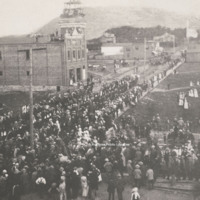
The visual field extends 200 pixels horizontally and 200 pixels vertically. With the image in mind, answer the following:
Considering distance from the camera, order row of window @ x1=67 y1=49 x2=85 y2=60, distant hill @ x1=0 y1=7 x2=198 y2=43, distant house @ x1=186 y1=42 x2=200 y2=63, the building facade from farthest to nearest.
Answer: the building facade, distant house @ x1=186 y1=42 x2=200 y2=63, row of window @ x1=67 y1=49 x2=85 y2=60, distant hill @ x1=0 y1=7 x2=198 y2=43

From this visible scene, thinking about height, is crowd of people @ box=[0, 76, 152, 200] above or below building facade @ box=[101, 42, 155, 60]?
below

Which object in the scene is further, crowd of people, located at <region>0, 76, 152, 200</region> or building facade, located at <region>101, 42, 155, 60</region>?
building facade, located at <region>101, 42, 155, 60</region>

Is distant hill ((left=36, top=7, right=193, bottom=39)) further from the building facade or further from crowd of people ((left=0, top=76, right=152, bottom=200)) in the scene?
the building facade

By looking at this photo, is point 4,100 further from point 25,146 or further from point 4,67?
point 25,146

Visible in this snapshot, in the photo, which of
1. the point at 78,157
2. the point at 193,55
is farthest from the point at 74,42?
the point at 78,157

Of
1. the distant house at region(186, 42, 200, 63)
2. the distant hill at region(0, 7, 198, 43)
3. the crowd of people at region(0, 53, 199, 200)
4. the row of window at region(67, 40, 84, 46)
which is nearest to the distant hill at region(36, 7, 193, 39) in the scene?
the distant hill at region(0, 7, 198, 43)

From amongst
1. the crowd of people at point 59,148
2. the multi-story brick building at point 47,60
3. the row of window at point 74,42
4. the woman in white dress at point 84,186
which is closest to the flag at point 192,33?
the row of window at point 74,42

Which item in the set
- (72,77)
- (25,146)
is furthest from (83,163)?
(72,77)

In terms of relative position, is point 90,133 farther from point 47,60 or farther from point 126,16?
point 47,60

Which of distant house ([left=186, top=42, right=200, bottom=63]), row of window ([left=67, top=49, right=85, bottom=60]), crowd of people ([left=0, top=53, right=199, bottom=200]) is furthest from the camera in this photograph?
distant house ([left=186, top=42, right=200, bottom=63])
